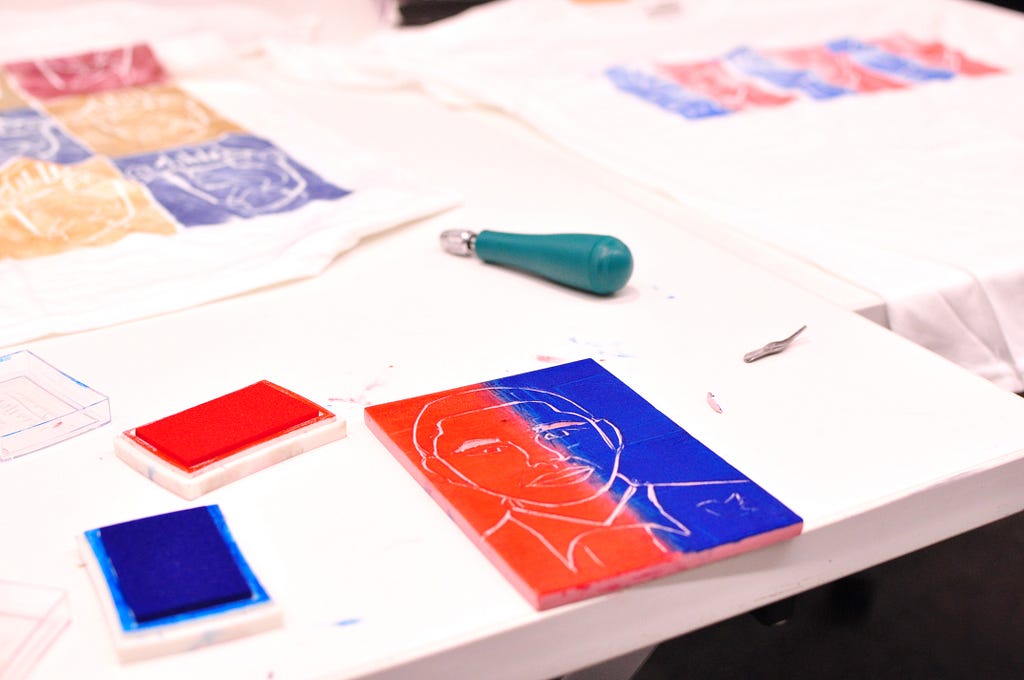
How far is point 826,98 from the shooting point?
1.19m

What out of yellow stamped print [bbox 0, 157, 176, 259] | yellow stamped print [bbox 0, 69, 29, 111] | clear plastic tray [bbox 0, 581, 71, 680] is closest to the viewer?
clear plastic tray [bbox 0, 581, 71, 680]

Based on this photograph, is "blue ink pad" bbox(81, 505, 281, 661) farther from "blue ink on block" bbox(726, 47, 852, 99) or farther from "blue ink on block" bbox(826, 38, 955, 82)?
"blue ink on block" bbox(826, 38, 955, 82)

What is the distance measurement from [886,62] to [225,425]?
1.06 m

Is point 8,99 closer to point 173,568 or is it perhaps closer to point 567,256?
point 567,256

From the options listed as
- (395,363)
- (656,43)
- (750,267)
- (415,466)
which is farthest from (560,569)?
(656,43)

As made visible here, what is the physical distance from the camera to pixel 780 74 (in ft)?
4.16

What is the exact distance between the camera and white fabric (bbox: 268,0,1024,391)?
2.60 feet

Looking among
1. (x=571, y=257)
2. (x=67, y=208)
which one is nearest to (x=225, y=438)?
(x=571, y=257)

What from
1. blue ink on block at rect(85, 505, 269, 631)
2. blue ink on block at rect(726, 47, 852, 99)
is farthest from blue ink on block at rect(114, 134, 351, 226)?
blue ink on block at rect(726, 47, 852, 99)

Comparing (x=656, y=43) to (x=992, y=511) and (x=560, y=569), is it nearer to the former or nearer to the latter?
(x=992, y=511)

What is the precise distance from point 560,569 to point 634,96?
868 millimetres

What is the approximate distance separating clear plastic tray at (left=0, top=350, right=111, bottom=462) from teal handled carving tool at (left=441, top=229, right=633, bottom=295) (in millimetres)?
298

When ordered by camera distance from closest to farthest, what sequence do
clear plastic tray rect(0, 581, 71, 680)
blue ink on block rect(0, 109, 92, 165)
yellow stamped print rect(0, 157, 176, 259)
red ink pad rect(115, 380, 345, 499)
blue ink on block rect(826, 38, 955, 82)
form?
clear plastic tray rect(0, 581, 71, 680) → red ink pad rect(115, 380, 345, 499) → yellow stamped print rect(0, 157, 176, 259) → blue ink on block rect(0, 109, 92, 165) → blue ink on block rect(826, 38, 955, 82)

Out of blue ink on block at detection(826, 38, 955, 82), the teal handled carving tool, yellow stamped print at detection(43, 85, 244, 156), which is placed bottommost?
yellow stamped print at detection(43, 85, 244, 156)
